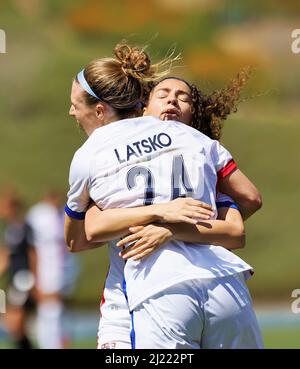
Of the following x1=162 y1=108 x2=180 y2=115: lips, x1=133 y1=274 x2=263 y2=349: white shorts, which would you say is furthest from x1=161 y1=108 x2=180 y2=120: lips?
x1=133 y1=274 x2=263 y2=349: white shorts

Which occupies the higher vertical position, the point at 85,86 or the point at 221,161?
the point at 85,86

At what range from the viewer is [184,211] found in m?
3.70

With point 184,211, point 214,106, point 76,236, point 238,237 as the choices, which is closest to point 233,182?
point 238,237

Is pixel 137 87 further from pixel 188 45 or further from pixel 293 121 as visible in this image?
pixel 188 45

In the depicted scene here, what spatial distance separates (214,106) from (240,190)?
61 centimetres

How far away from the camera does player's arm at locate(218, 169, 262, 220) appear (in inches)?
155

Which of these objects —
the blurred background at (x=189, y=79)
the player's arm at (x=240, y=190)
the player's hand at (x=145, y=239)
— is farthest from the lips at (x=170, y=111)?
the blurred background at (x=189, y=79)

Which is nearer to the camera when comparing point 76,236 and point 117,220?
point 117,220

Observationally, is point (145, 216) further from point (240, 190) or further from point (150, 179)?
point (240, 190)

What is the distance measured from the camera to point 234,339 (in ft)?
12.3

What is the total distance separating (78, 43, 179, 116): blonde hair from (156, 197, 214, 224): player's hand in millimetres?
509

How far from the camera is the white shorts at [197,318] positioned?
367 centimetres

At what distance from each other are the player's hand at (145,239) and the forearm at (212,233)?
0.04m

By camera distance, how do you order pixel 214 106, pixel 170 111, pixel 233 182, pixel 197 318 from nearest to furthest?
1. pixel 197 318
2. pixel 233 182
3. pixel 170 111
4. pixel 214 106
